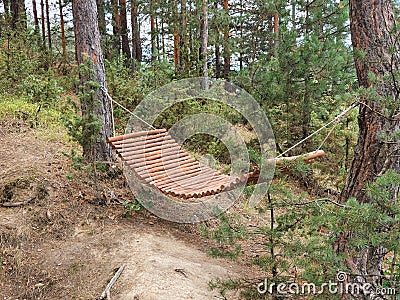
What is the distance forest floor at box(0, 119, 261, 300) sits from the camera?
2.43 meters

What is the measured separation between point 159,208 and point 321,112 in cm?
205

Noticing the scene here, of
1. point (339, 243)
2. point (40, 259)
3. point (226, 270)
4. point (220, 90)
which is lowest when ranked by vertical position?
point (226, 270)

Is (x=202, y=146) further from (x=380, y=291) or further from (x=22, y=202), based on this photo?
(x=380, y=291)

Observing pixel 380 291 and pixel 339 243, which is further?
pixel 339 243

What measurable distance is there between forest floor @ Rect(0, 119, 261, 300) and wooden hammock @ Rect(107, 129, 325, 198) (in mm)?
443

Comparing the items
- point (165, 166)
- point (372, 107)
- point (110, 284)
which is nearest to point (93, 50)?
point (165, 166)

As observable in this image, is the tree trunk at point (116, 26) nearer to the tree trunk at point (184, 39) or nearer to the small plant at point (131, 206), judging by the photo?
the tree trunk at point (184, 39)

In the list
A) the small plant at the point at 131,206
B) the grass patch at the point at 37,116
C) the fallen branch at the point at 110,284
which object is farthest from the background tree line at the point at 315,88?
the fallen branch at the point at 110,284

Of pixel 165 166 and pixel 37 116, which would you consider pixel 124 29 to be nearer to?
pixel 37 116

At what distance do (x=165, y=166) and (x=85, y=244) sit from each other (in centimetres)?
93

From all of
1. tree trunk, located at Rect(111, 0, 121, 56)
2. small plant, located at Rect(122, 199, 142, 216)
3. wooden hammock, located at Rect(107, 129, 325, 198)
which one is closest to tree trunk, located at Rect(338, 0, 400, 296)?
wooden hammock, located at Rect(107, 129, 325, 198)

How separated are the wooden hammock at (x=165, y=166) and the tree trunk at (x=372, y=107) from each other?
36.8 inches

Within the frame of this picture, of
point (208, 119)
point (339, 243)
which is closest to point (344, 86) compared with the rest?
point (208, 119)

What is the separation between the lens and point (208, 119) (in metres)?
5.07
